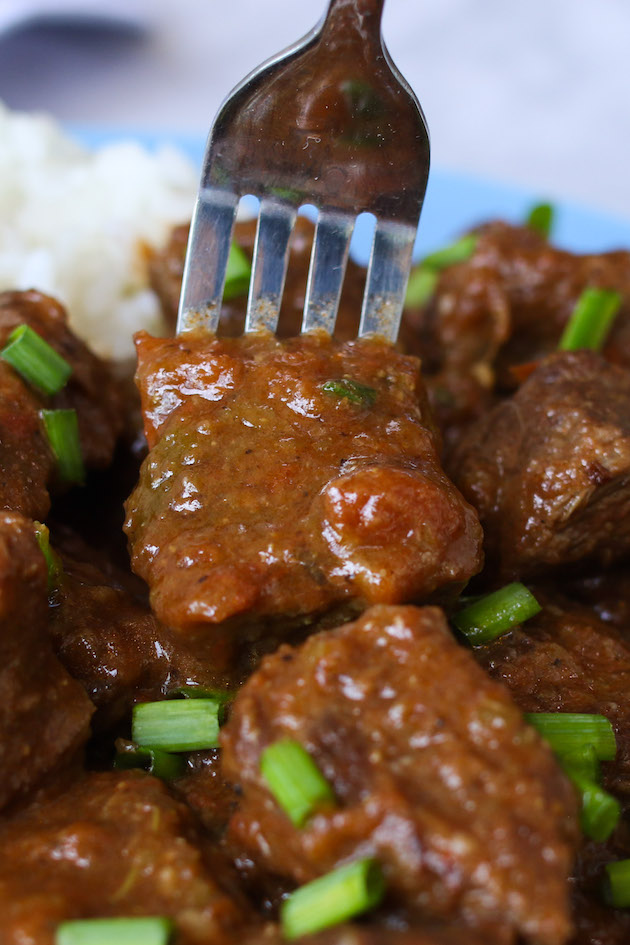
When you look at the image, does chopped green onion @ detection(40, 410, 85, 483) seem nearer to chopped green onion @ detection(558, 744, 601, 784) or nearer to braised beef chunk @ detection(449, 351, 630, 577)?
braised beef chunk @ detection(449, 351, 630, 577)

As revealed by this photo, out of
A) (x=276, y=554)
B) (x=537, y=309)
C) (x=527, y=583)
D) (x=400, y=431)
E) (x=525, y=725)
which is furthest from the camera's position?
(x=537, y=309)

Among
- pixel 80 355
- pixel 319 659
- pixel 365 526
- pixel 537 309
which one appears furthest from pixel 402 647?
pixel 537 309

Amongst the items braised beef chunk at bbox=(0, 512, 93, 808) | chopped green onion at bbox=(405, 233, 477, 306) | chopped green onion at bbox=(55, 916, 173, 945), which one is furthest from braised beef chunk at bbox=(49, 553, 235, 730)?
chopped green onion at bbox=(405, 233, 477, 306)

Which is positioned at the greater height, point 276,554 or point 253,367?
point 253,367

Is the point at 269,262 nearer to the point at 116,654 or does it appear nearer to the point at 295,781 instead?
the point at 116,654

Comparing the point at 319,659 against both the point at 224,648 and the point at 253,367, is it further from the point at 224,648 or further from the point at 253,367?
the point at 253,367

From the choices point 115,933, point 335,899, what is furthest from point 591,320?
point 115,933
